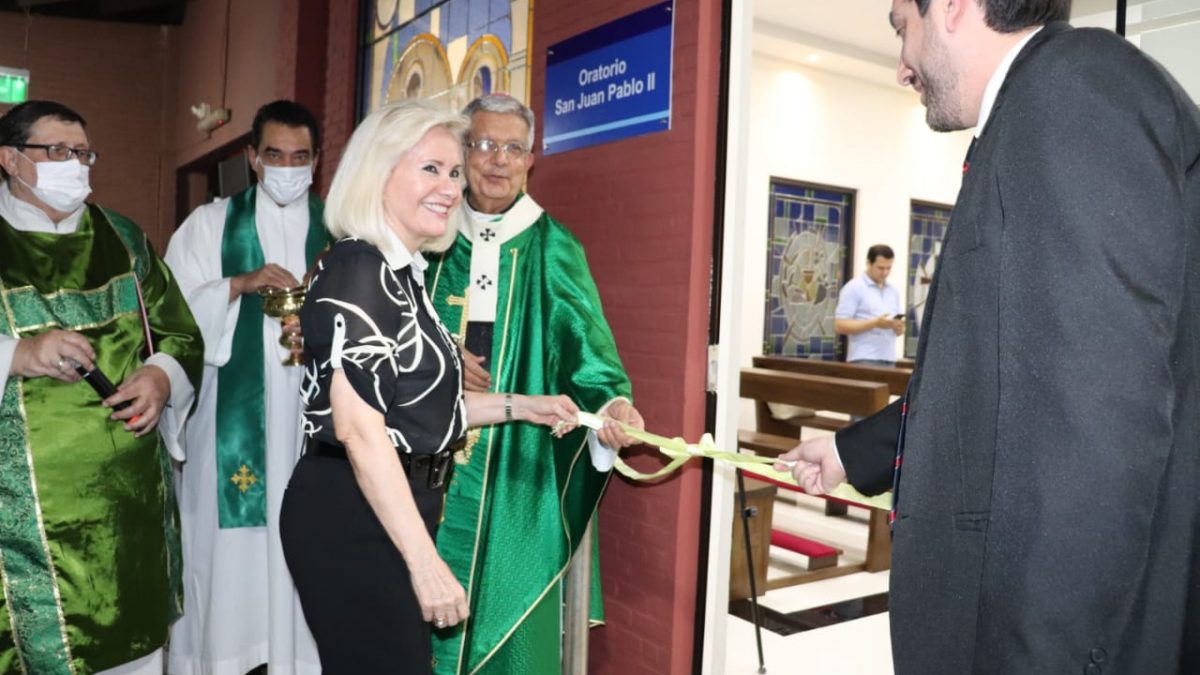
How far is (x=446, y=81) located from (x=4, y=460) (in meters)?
2.74

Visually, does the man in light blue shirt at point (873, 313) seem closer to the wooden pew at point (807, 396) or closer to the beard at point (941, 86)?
the wooden pew at point (807, 396)

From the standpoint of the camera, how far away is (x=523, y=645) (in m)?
2.74

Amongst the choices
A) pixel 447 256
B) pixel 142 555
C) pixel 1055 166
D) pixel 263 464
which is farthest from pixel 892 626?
pixel 263 464

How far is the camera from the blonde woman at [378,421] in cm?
167

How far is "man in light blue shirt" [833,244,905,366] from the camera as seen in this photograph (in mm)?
7441

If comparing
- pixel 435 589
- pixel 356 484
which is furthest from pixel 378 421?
pixel 435 589

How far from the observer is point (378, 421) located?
1678 millimetres

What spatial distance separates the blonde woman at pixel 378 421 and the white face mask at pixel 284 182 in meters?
1.52

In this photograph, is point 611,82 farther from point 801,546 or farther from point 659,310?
point 801,546

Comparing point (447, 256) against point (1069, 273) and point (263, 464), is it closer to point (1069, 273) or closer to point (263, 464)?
point (263, 464)

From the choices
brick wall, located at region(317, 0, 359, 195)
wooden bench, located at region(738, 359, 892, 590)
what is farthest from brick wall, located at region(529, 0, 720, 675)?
brick wall, located at region(317, 0, 359, 195)

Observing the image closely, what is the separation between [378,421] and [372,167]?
1.74 feet

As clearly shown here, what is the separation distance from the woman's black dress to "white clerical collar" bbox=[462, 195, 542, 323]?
103 centimetres

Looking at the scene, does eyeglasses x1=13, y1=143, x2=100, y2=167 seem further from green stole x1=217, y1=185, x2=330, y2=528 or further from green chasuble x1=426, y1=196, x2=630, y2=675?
green chasuble x1=426, y1=196, x2=630, y2=675
